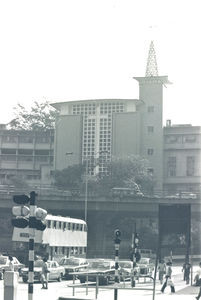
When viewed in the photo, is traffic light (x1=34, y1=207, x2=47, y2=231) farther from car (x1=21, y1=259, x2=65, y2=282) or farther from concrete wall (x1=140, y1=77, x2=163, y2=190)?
concrete wall (x1=140, y1=77, x2=163, y2=190)

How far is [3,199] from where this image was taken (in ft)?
291

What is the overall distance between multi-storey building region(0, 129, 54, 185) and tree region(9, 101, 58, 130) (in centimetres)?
1137

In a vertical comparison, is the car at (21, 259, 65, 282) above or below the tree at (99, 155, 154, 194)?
below

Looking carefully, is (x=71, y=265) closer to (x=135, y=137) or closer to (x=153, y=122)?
(x=135, y=137)

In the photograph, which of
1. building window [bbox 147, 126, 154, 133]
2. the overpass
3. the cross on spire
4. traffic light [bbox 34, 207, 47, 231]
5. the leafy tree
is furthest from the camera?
the cross on spire

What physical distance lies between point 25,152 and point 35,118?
15899mm

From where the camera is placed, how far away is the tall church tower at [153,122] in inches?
4894

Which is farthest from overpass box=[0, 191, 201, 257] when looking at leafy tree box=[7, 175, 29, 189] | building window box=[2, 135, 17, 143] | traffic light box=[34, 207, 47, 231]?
traffic light box=[34, 207, 47, 231]

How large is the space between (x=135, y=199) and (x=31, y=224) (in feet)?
231

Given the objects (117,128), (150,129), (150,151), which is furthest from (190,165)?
(117,128)

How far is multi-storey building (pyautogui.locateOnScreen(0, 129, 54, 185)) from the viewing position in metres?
139

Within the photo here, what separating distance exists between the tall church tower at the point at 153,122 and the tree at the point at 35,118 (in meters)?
29.8

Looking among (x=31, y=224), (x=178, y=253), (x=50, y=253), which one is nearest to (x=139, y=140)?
(x=178, y=253)

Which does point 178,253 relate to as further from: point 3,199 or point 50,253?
point 50,253
